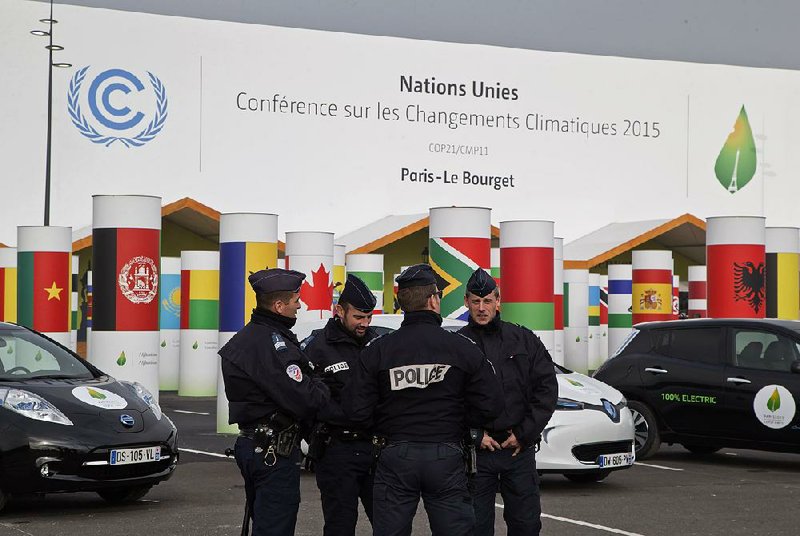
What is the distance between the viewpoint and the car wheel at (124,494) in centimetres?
1090

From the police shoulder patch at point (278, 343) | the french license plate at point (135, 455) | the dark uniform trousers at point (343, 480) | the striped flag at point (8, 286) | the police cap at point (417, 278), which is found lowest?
the french license plate at point (135, 455)

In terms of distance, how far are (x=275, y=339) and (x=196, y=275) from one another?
19.4 meters

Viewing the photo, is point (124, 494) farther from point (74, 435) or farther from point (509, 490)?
point (509, 490)

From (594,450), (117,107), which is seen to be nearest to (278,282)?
(594,450)

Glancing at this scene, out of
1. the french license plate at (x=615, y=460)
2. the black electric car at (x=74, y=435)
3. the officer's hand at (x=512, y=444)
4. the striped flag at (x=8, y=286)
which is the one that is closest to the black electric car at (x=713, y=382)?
the french license plate at (x=615, y=460)

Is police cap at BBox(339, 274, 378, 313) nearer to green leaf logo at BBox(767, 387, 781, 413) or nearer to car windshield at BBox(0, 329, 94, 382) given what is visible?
car windshield at BBox(0, 329, 94, 382)

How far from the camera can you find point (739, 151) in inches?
1938

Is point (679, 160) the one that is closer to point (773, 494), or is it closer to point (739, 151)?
point (739, 151)

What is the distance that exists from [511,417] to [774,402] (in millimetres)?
6831

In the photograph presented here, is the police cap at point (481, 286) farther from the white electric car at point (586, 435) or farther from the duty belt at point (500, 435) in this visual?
the white electric car at point (586, 435)

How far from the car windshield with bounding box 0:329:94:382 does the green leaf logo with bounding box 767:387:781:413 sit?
6.35 metres

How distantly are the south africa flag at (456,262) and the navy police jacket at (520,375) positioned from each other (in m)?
8.66

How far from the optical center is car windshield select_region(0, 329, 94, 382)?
10.7m

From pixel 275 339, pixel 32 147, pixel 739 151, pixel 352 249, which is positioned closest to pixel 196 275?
pixel 352 249
